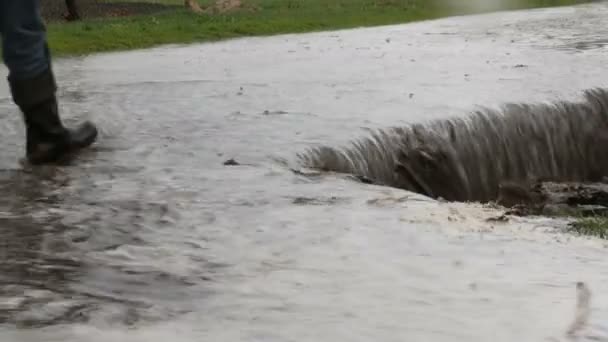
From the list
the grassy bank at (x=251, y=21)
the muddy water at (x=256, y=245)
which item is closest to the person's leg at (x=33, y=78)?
the muddy water at (x=256, y=245)

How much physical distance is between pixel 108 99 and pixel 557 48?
6938mm

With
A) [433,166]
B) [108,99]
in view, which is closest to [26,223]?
[433,166]

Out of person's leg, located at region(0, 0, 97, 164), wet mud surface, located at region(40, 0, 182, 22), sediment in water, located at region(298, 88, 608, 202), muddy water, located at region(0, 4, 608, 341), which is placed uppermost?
person's leg, located at region(0, 0, 97, 164)

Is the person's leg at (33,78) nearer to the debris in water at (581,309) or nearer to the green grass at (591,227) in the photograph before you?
the green grass at (591,227)

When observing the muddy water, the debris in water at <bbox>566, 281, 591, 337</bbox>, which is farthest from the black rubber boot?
the debris in water at <bbox>566, 281, 591, 337</bbox>

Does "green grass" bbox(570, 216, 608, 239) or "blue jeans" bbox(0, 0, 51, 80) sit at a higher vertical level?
"blue jeans" bbox(0, 0, 51, 80)

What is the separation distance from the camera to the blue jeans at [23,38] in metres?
6.13

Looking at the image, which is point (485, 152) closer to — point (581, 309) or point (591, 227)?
point (591, 227)

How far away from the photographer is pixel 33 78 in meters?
6.39

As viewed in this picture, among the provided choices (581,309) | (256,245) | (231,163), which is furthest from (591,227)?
(231,163)

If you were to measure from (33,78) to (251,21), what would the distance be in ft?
54.2

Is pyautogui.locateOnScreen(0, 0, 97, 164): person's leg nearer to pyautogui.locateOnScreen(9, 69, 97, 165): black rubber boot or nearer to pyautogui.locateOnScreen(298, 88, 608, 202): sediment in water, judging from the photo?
pyautogui.locateOnScreen(9, 69, 97, 165): black rubber boot

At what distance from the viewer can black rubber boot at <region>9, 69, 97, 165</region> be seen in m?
6.43

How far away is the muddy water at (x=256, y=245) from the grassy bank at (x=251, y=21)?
9802 mm
